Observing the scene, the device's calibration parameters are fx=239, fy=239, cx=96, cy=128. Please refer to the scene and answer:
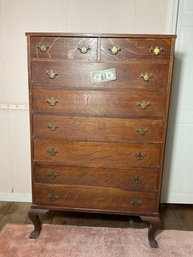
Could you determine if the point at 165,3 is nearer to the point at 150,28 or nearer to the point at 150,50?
the point at 150,28

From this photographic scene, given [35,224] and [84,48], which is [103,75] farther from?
[35,224]

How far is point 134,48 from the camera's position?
1.42 meters

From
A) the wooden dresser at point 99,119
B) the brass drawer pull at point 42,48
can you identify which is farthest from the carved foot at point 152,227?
the brass drawer pull at point 42,48

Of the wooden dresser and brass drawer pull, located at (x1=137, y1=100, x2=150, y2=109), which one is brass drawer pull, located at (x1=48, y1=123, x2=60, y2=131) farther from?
brass drawer pull, located at (x1=137, y1=100, x2=150, y2=109)

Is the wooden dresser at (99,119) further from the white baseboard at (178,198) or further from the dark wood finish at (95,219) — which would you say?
the white baseboard at (178,198)

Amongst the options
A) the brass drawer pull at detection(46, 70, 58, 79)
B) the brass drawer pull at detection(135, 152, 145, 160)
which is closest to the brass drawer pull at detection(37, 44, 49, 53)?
the brass drawer pull at detection(46, 70, 58, 79)

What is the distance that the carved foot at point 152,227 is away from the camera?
5.40ft

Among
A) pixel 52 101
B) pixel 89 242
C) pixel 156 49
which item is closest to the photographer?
pixel 156 49

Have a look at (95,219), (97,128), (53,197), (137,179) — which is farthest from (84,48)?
(95,219)

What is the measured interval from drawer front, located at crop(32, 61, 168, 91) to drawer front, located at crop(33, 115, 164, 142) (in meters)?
0.21

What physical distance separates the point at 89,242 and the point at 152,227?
468mm

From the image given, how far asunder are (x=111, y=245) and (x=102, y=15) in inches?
68.2

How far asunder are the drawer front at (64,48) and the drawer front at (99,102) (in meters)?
0.21

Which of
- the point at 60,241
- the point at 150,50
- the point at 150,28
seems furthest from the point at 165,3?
the point at 60,241
